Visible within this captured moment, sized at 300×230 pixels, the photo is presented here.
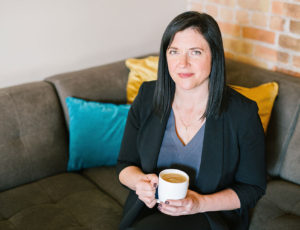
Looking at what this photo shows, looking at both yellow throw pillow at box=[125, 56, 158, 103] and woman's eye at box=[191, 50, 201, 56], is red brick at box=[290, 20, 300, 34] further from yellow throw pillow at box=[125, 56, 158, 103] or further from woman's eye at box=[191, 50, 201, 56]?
woman's eye at box=[191, 50, 201, 56]

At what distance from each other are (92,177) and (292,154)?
1042 millimetres

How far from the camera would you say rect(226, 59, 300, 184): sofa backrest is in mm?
1862

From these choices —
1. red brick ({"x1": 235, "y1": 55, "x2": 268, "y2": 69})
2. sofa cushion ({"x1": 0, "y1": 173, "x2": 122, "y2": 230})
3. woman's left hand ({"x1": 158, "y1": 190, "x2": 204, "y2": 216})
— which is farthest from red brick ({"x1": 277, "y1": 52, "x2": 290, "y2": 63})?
sofa cushion ({"x1": 0, "y1": 173, "x2": 122, "y2": 230})

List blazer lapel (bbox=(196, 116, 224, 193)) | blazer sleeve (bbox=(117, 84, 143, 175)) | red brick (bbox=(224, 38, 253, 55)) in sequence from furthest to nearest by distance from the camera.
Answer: red brick (bbox=(224, 38, 253, 55)) → blazer sleeve (bbox=(117, 84, 143, 175)) → blazer lapel (bbox=(196, 116, 224, 193))

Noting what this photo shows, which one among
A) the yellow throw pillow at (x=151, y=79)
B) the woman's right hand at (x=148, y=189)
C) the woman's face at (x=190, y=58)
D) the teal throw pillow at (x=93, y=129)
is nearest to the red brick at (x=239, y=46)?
the yellow throw pillow at (x=151, y=79)

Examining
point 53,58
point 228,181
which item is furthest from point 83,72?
point 228,181

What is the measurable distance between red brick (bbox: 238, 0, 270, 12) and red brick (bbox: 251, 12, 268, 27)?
0.03 m

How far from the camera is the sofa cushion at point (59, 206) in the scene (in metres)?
1.65

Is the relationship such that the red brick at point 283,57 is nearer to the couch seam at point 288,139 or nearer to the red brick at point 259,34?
the red brick at point 259,34

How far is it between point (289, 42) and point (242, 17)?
363mm

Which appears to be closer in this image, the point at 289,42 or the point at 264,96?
the point at 264,96

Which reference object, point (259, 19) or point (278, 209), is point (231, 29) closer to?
point (259, 19)

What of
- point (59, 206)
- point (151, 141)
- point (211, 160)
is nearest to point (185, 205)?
point (211, 160)

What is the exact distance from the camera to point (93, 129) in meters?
2.00
